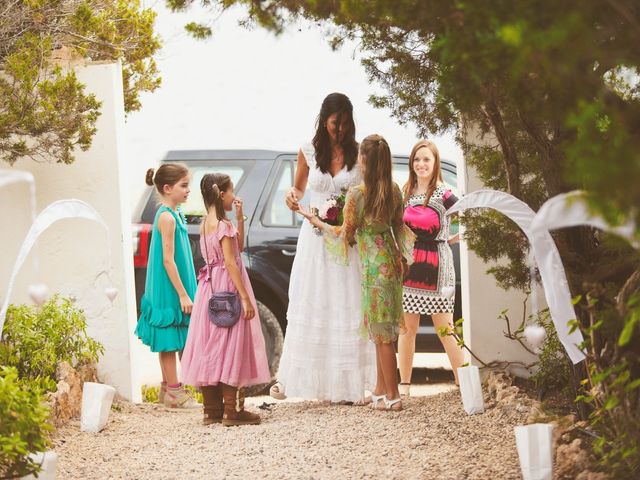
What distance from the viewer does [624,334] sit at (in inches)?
118

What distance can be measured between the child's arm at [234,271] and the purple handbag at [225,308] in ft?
0.15

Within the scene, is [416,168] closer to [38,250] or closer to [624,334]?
[38,250]

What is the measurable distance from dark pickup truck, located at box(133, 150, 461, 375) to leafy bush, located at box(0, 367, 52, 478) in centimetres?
364

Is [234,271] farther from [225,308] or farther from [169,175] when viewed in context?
[169,175]

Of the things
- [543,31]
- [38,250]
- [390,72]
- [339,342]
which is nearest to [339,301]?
[339,342]

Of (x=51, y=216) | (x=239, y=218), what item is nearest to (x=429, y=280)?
(x=239, y=218)

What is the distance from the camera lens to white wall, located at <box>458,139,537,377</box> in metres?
6.28

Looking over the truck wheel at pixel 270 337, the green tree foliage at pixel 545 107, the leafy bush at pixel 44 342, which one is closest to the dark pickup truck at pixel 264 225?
the truck wheel at pixel 270 337

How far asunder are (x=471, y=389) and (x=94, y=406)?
2.13 meters

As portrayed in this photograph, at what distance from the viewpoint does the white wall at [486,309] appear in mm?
6281

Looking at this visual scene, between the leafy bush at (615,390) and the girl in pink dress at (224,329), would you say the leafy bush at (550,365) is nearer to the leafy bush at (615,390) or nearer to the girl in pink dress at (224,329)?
the leafy bush at (615,390)

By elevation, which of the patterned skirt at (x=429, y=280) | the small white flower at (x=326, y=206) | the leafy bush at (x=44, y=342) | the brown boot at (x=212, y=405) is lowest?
the brown boot at (x=212, y=405)

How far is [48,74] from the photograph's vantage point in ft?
20.9

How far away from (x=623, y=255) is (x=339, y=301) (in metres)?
2.20
